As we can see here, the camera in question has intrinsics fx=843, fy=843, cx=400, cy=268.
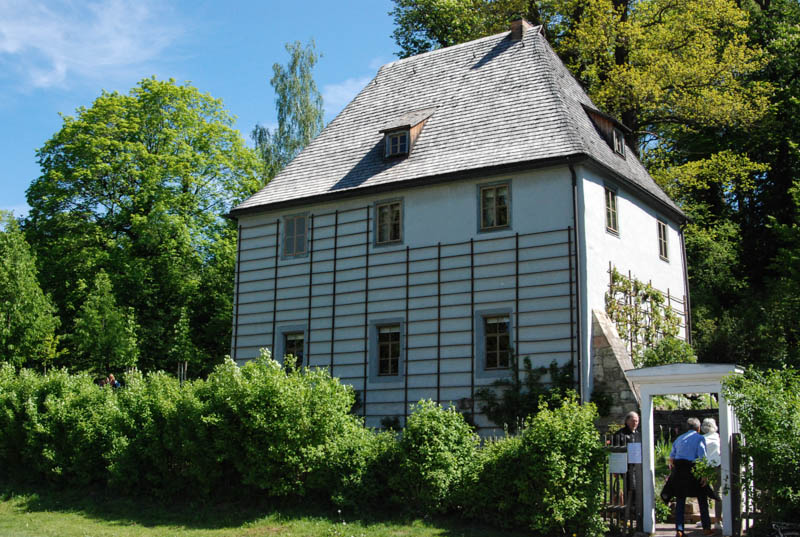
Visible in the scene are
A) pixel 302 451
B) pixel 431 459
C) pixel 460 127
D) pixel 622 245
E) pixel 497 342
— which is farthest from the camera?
pixel 460 127

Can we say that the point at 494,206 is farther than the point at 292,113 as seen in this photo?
No

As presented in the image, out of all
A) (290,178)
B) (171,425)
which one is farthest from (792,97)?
(171,425)

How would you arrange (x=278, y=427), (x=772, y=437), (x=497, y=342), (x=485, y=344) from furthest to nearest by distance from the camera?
(x=485, y=344), (x=497, y=342), (x=278, y=427), (x=772, y=437)

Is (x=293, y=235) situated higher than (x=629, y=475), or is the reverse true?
(x=293, y=235)

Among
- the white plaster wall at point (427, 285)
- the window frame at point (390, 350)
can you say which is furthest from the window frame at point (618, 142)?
the window frame at point (390, 350)

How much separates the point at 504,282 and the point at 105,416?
9.57 metres

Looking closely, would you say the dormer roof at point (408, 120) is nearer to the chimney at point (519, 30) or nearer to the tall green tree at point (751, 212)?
the chimney at point (519, 30)

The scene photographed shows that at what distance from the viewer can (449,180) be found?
21844mm

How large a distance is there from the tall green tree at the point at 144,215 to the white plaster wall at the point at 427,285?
36.7 ft

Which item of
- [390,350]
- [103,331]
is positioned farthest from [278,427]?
[103,331]

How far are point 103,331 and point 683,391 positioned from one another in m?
24.2

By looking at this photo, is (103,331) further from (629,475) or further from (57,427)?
(629,475)

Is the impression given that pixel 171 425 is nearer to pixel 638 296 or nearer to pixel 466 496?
pixel 466 496

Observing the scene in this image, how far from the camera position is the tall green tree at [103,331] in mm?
31391
